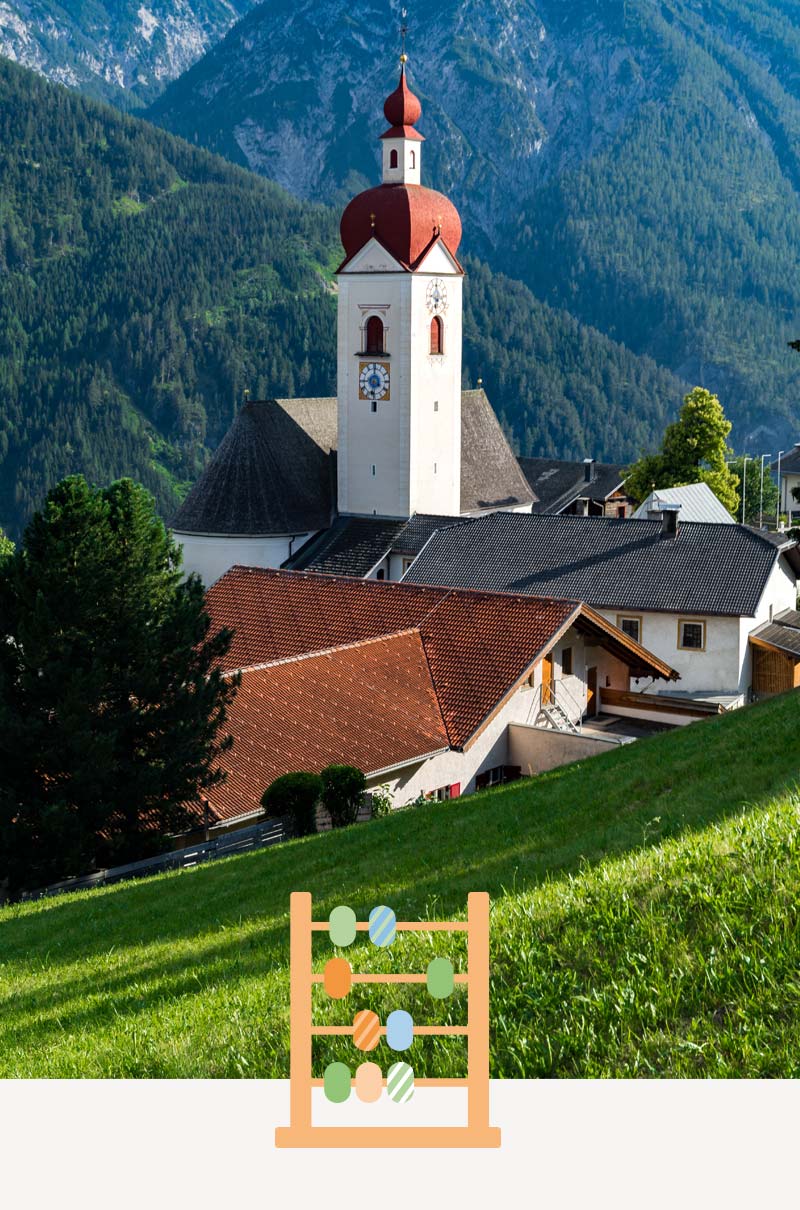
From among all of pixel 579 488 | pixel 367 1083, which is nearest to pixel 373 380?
pixel 579 488

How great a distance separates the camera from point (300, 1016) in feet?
20.6

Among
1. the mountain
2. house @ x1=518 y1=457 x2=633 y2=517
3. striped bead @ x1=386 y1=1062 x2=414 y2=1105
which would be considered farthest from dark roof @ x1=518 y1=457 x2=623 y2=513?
the mountain

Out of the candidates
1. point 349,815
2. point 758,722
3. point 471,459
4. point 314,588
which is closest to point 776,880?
point 758,722

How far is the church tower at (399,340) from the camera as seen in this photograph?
5691cm

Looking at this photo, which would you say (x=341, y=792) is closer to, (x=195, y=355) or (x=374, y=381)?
(x=374, y=381)

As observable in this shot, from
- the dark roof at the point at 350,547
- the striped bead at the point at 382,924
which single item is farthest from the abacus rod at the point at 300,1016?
the dark roof at the point at 350,547

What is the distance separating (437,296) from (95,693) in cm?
4053

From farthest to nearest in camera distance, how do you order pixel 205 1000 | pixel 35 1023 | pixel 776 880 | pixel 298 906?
pixel 35 1023 < pixel 205 1000 < pixel 776 880 < pixel 298 906

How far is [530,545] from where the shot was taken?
154 ft

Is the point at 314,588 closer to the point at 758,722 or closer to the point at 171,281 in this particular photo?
the point at 758,722

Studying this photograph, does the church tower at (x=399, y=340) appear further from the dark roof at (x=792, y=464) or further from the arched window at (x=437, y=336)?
the dark roof at (x=792, y=464)

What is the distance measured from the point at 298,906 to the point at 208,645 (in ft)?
53.7

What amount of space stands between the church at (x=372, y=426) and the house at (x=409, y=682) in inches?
905

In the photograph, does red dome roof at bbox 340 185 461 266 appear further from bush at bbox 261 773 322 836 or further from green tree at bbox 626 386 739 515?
bush at bbox 261 773 322 836
